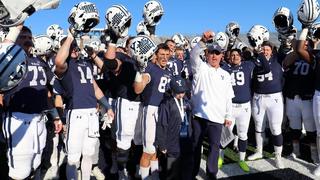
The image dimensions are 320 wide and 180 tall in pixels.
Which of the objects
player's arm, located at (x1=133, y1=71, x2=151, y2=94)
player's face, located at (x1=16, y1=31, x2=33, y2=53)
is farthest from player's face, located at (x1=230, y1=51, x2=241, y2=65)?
player's face, located at (x1=16, y1=31, x2=33, y2=53)

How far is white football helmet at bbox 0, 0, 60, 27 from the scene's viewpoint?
296 cm

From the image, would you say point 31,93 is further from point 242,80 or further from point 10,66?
point 242,80

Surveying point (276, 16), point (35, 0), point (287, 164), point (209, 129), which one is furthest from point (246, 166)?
point (35, 0)

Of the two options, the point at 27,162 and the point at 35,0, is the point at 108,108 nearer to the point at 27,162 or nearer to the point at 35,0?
the point at 27,162

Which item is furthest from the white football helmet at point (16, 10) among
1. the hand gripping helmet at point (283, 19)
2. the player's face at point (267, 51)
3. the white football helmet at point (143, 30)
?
the player's face at point (267, 51)

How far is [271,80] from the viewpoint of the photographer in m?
6.62

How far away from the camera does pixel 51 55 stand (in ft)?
20.7

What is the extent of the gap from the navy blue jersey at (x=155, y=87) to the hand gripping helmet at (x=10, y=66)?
99.8 inches

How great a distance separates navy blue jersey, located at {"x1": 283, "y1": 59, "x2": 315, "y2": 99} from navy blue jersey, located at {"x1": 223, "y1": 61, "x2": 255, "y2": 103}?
2.70 ft

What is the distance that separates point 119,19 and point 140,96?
159cm

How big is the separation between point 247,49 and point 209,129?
8.30ft

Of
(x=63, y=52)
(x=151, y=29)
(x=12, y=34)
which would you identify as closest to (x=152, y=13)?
(x=151, y=29)

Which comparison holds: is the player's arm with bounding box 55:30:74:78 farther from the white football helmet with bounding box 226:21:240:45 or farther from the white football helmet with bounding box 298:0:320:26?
the white football helmet with bounding box 226:21:240:45

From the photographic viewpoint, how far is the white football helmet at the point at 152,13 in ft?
19.5
